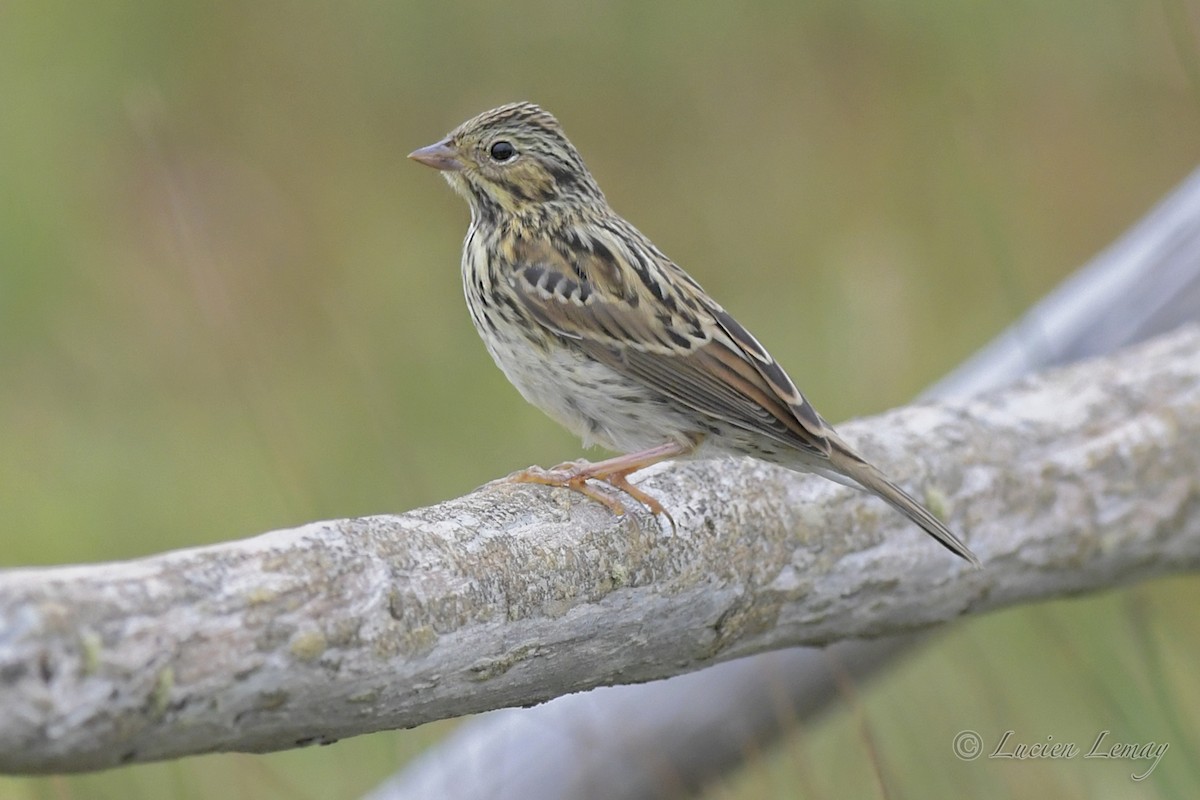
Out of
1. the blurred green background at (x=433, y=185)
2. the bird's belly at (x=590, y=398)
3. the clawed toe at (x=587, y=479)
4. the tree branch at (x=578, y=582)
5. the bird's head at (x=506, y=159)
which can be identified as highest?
the blurred green background at (x=433, y=185)

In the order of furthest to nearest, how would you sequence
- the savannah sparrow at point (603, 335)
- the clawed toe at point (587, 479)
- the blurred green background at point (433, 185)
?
the blurred green background at point (433, 185), the savannah sparrow at point (603, 335), the clawed toe at point (587, 479)

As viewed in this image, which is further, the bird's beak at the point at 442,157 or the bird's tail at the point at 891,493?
the bird's beak at the point at 442,157

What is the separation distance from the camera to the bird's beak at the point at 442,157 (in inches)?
166

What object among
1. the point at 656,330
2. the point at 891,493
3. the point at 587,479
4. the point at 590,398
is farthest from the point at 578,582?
the point at 656,330

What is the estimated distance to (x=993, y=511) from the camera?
11.9ft

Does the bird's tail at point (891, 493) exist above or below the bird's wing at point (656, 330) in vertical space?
below

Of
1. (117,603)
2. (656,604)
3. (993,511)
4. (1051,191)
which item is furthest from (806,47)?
(117,603)

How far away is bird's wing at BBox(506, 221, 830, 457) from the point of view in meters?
3.59

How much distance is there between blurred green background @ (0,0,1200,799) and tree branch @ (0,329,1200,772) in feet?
9.01

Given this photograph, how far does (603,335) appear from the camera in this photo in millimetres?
3764

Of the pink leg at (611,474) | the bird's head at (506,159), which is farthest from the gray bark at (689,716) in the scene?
the bird's head at (506,159)

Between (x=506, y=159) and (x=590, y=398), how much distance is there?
3.01 feet

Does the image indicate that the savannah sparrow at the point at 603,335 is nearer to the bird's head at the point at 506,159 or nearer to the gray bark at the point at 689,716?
the bird's head at the point at 506,159

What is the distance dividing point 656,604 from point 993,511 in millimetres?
1187
